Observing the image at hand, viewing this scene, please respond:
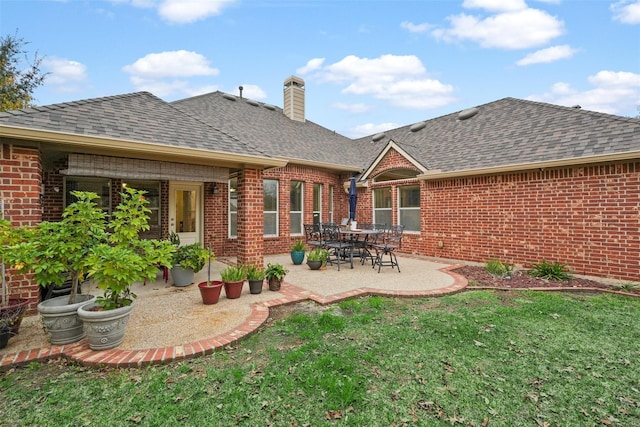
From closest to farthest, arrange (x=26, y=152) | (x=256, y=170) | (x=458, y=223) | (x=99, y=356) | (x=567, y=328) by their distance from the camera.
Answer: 1. (x=99, y=356)
2. (x=567, y=328)
3. (x=26, y=152)
4. (x=256, y=170)
5. (x=458, y=223)

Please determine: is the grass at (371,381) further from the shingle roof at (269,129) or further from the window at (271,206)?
the shingle roof at (269,129)

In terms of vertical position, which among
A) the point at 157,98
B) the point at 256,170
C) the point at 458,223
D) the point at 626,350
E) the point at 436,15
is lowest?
the point at 626,350

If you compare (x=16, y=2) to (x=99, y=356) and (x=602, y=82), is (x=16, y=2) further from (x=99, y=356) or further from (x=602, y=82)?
(x=602, y=82)

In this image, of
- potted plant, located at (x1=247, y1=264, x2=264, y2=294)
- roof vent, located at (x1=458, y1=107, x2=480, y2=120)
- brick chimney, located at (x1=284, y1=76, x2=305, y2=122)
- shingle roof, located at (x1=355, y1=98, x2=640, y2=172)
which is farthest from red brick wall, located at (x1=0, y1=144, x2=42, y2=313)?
roof vent, located at (x1=458, y1=107, x2=480, y2=120)

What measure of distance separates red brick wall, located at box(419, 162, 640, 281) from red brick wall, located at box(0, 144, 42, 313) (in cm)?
960

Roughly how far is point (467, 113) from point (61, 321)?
1370cm

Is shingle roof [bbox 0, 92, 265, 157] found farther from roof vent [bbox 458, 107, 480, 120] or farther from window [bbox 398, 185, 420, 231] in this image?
roof vent [bbox 458, 107, 480, 120]

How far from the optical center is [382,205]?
37.3 feet

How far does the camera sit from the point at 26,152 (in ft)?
13.8

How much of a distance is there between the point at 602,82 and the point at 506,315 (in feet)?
92.6

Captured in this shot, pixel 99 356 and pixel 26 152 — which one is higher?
pixel 26 152

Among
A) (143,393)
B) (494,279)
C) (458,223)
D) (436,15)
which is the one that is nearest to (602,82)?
(436,15)

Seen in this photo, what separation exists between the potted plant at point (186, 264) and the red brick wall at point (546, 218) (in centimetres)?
730

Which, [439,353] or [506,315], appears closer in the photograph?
[439,353]
